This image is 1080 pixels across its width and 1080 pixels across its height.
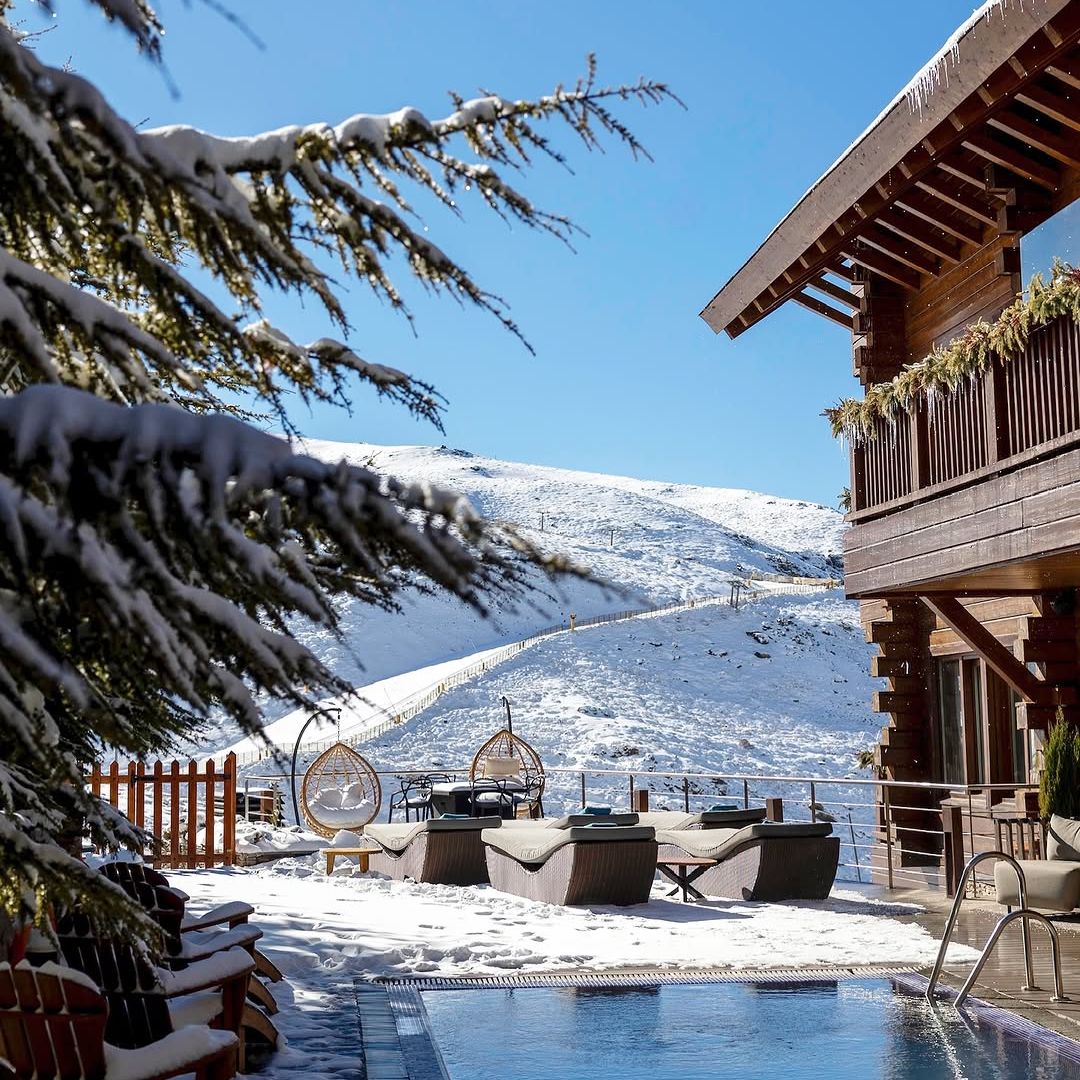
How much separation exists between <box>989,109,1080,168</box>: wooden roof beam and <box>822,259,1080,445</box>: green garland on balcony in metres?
1.30

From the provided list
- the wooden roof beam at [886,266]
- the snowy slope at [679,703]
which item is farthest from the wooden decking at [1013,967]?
the snowy slope at [679,703]

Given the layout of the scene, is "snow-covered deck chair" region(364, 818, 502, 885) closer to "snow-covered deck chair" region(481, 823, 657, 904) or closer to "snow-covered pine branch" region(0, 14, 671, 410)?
"snow-covered deck chair" region(481, 823, 657, 904)

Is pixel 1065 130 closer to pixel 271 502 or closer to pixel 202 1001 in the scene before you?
pixel 202 1001

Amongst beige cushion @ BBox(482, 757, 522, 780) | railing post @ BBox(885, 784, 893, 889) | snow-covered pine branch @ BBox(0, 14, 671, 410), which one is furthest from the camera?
beige cushion @ BBox(482, 757, 522, 780)

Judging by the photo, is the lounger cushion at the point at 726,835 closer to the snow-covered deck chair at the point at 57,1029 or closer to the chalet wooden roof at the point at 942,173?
the chalet wooden roof at the point at 942,173

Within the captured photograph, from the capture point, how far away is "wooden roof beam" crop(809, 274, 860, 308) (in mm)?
14656

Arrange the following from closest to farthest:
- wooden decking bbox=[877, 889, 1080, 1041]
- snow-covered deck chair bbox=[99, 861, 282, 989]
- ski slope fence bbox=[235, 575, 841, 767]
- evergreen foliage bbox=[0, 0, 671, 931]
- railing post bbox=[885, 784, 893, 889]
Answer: evergreen foliage bbox=[0, 0, 671, 931] → snow-covered deck chair bbox=[99, 861, 282, 989] → wooden decking bbox=[877, 889, 1080, 1041] → railing post bbox=[885, 784, 893, 889] → ski slope fence bbox=[235, 575, 841, 767]

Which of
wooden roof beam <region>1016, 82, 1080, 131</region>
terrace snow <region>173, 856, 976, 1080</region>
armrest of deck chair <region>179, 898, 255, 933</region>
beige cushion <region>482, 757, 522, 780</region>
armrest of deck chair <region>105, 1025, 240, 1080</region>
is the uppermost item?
wooden roof beam <region>1016, 82, 1080, 131</region>

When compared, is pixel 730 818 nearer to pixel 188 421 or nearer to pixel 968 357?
pixel 968 357

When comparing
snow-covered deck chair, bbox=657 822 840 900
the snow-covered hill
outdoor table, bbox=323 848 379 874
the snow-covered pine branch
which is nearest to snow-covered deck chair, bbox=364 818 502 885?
outdoor table, bbox=323 848 379 874

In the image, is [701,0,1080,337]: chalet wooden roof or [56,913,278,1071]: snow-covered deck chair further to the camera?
[701,0,1080,337]: chalet wooden roof

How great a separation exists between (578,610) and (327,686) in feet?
222

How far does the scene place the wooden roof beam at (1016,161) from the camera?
11.2 m

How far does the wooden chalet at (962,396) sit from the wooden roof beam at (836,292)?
1.0 inches
